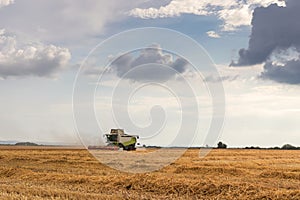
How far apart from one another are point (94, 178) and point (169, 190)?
542cm

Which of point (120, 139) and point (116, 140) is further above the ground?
point (120, 139)

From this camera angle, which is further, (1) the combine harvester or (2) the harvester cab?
(2) the harvester cab

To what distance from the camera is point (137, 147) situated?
72.8 meters

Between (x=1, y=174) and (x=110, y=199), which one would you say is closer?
(x=110, y=199)

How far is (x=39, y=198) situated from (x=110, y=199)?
2596 mm

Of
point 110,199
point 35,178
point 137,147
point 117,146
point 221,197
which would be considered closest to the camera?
point 110,199

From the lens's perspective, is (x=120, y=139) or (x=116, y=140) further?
(x=120, y=139)

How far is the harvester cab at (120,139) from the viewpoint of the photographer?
66.3 metres

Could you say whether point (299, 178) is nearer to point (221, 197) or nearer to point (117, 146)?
point (221, 197)

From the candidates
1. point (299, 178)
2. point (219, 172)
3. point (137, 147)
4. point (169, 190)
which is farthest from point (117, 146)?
point (169, 190)

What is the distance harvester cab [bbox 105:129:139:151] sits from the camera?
66312 millimetres

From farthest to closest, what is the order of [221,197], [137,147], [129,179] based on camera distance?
[137,147] → [129,179] → [221,197]

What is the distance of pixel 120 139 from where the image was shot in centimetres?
6669

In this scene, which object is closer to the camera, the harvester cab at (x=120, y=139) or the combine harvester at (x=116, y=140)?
the combine harvester at (x=116, y=140)
